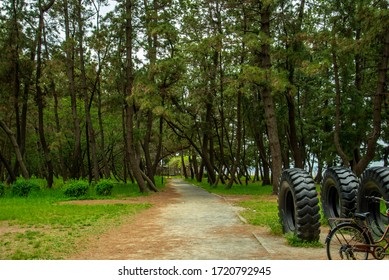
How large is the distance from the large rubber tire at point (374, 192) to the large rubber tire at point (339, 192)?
381 millimetres

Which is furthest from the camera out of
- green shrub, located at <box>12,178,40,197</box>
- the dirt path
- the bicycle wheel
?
green shrub, located at <box>12,178,40,197</box>

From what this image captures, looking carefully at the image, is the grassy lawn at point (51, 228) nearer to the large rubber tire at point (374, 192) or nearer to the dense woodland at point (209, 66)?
the large rubber tire at point (374, 192)

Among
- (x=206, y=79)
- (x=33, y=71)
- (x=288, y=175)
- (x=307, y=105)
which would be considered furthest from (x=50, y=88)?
(x=288, y=175)

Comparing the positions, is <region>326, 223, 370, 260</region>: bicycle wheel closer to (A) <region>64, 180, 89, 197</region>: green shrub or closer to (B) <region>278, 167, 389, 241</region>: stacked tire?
(B) <region>278, 167, 389, 241</region>: stacked tire

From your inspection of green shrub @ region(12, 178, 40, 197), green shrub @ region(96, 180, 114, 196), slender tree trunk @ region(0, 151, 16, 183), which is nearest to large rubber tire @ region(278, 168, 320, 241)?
green shrub @ region(96, 180, 114, 196)

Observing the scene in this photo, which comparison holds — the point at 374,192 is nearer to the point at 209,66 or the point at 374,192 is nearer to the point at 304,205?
the point at 304,205

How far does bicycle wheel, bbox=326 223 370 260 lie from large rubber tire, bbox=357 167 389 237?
3.94 feet

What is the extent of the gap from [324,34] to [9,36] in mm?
20388

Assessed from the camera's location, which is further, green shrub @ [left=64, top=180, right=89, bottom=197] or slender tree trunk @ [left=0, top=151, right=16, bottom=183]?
slender tree trunk @ [left=0, top=151, right=16, bottom=183]

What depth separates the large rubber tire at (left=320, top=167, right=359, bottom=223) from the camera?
9.02m

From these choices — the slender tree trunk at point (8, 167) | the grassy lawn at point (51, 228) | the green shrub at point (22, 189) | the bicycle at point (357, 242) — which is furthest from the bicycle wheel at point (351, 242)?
the slender tree trunk at point (8, 167)

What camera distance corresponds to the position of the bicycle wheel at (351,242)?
20.0 ft

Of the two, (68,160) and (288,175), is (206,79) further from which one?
(68,160)
